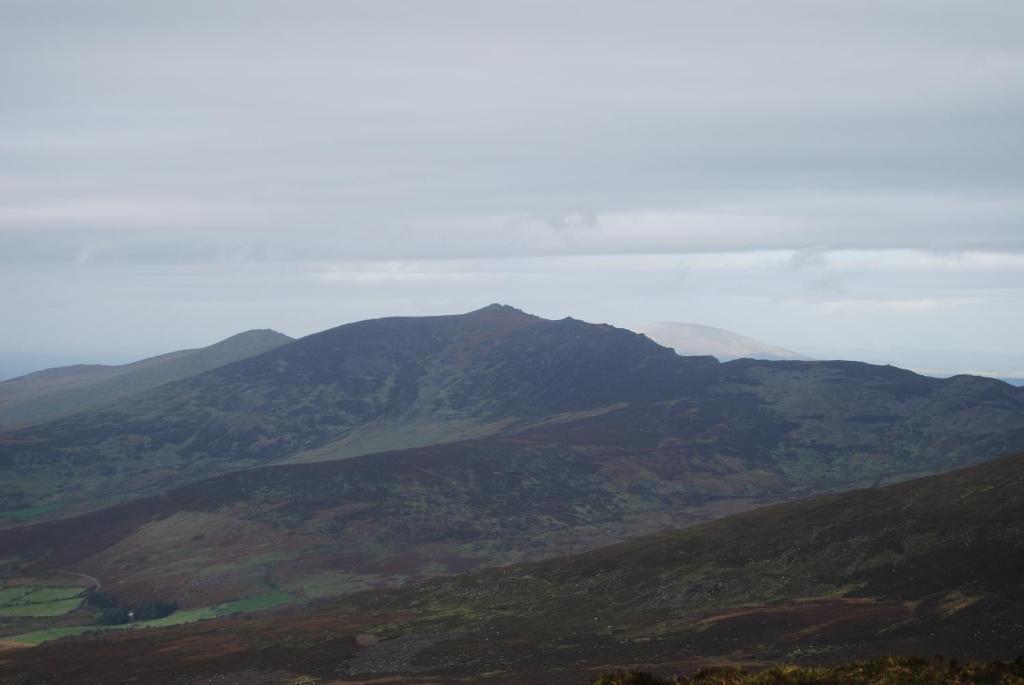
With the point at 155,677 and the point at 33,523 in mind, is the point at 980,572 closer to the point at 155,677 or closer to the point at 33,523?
the point at 155,677

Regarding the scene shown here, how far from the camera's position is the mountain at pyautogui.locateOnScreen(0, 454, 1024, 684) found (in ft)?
223

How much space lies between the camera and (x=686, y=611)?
86188 mm

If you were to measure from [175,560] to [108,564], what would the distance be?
10.6 metres

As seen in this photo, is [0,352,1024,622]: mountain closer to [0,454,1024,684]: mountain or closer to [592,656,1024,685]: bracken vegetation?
[0,454,1024,684]: mountain

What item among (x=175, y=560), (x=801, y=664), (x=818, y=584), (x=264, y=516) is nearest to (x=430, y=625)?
(x=818, y=584)

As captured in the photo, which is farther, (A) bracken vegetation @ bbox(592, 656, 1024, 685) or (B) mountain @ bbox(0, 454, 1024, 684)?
(B) mountain @ bbox(0, 454, 1024, 684)

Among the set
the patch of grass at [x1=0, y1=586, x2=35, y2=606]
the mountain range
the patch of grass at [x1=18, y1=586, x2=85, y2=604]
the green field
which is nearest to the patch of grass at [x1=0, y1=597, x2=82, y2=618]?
the green field

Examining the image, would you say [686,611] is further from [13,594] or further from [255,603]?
[13,594]

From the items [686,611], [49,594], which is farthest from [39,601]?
[686,611]

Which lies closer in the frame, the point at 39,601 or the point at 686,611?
the point at 686,611

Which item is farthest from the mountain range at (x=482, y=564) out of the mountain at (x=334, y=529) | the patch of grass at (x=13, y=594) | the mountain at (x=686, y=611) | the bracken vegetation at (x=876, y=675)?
the bracken vegetation at (x=876, y=675)

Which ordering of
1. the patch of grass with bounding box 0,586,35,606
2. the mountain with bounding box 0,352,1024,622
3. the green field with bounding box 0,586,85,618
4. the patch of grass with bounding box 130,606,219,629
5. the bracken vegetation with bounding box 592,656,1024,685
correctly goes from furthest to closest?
the mountain with bounding box 0,352,1024,622
the patch of grass with bounding box 0,586,35,606
the green field with bounding box 0,586,85,618
the patch of grass with bounding box 130,606,219,629
the bracken vegetation with bounding box 592,656,1024,685

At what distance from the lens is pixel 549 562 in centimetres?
11244

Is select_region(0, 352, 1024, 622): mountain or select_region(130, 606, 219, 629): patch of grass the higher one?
select_region(0, 352, 1024, 622): mountain
